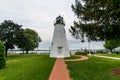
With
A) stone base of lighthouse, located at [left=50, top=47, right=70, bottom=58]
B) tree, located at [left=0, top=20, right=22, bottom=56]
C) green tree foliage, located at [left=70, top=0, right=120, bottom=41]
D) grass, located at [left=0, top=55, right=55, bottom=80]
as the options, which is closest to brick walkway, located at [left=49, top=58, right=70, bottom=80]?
grass, located at [left=0, top=55, right=55, bottom=80]

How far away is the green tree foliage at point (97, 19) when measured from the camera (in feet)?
43.0

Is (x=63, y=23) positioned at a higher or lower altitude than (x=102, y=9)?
higher

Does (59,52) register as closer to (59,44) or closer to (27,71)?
(59,44)

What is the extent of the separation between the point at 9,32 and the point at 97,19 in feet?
106

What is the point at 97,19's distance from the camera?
14.1 m

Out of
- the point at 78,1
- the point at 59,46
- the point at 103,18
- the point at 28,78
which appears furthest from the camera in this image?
the point at 59,46

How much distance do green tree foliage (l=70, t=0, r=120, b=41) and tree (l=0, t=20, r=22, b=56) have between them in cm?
2756

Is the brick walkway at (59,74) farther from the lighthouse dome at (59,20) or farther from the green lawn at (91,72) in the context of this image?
the lighthouse dome at (59,20)

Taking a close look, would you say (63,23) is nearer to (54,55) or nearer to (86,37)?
(54,55)

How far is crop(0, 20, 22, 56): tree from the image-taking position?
137ft

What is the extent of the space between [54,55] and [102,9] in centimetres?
2173

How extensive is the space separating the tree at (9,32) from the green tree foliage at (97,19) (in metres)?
27.6

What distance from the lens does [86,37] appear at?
659 inches

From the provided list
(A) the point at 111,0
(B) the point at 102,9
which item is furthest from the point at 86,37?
(A) the point at 111,0
